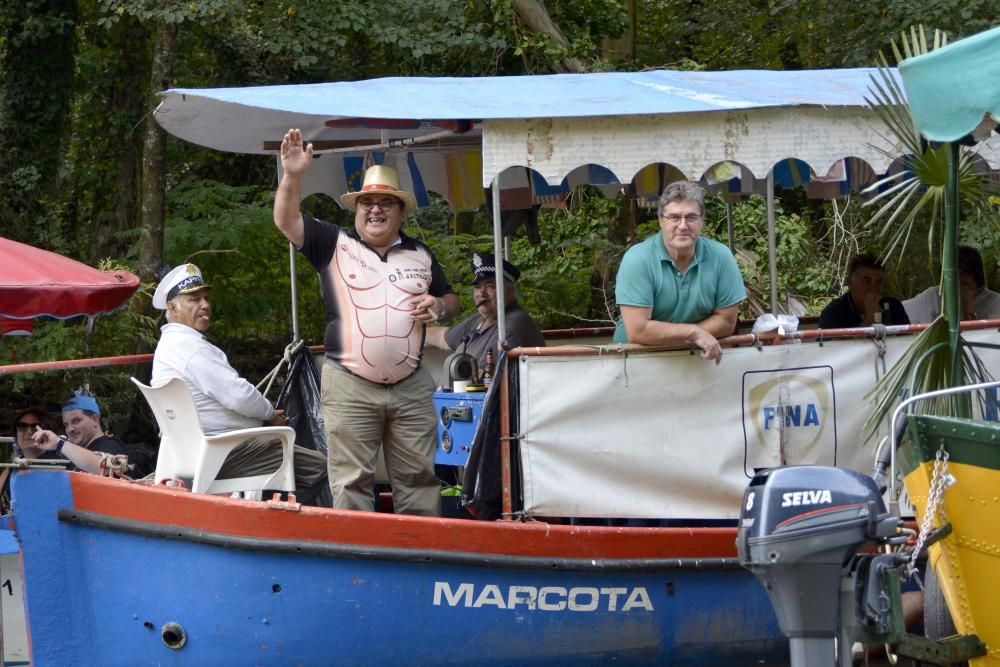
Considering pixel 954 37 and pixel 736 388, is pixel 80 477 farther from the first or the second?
pixel 954 37

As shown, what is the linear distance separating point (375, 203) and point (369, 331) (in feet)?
2.00

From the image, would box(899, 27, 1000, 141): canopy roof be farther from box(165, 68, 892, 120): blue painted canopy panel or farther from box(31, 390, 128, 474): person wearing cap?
box(31, 390, 128, 474): person wearing cap

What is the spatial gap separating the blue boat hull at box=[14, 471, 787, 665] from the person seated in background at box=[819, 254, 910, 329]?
2780 millimetres

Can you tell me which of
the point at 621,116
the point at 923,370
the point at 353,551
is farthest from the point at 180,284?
the point at 923,370

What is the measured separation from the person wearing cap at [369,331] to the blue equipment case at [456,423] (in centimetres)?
29

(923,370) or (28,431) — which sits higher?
(923,370)

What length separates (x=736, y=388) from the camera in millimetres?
6215

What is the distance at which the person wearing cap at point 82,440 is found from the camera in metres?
7.07

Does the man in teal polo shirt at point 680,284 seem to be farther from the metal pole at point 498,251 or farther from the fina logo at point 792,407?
the metal pole at point 498,251

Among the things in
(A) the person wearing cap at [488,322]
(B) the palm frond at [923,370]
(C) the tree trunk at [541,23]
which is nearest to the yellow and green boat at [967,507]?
(B) the palm frond at [923,370]

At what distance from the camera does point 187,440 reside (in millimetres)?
6387

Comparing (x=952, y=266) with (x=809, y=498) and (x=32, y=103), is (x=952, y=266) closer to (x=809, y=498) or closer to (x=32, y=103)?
(x=809, y=498)

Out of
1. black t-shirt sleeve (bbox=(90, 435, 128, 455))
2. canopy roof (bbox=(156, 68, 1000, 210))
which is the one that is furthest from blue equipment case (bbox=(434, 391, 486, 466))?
black t-shirt sleeve (bbox=(90, 435, 128, 455))

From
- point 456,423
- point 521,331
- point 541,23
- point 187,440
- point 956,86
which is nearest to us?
point 956,86
